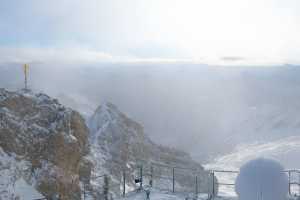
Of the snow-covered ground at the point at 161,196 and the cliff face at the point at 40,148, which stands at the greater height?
the cliff face at the point at 40,148

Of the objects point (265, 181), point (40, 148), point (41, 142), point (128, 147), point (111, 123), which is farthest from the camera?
point (111, 123)

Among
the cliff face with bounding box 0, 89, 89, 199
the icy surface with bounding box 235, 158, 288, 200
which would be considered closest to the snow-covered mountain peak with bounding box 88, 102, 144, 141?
the cliff face with bounding box 0, 89, 89, 199

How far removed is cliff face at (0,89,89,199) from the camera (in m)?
16.5

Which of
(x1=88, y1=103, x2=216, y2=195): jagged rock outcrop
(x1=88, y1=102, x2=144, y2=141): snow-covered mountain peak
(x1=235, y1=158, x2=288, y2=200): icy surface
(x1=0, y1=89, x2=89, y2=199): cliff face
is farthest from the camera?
(x1=88, y1=102, x2=144, y2=141): snow-covered mountain peak

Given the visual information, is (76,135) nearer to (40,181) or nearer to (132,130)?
(40,181)

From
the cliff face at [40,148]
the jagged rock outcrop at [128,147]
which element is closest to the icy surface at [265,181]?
the cliff face at [40,148]

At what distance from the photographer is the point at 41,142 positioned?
58.5ft

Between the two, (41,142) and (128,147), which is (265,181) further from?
(128,147)

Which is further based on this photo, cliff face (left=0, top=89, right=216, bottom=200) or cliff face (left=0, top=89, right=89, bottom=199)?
cliff face (left=0, top=89, right=89, bottom=199)

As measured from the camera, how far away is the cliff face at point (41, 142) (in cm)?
1650

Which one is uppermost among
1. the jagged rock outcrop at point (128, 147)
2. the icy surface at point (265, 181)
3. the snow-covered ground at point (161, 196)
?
the icy surface at point (265, 181)

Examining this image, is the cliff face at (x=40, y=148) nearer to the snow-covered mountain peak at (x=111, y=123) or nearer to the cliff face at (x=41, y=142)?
the cliff face at (x=41, y=142)

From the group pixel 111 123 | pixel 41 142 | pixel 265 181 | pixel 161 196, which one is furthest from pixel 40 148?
pixel 111 123

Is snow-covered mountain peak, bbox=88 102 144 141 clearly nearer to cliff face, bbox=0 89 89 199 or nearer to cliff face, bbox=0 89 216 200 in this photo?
cliff face, bbox=0 89 216 200
